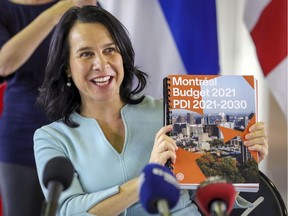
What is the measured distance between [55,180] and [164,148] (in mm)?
447

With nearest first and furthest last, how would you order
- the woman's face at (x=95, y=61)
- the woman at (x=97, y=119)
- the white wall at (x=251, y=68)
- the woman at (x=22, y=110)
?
1. the woman at (x=97, y=119)
2. the woman's face at (x=95, y=61)
3. the woman at (x=22, y=110)
4. the white wall at (x=251, y=68)

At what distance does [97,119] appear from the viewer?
63.0 inches

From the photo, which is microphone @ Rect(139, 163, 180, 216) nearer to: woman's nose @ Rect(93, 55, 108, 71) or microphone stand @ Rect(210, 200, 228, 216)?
microphone stand @ Rect(210, 200, 228, 216)

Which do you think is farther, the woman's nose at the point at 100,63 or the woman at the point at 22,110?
the woman at the point at 22,110

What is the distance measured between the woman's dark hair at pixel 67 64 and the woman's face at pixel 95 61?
20mm

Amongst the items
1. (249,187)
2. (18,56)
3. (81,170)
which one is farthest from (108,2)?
(249,187)

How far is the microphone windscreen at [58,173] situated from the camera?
958 mm

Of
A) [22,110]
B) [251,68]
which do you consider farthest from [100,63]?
[251,68]

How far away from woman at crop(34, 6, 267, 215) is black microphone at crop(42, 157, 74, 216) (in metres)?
0.42

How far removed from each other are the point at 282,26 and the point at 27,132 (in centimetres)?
116

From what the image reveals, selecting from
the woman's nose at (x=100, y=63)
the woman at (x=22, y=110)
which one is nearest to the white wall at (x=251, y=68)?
the woman at (x=22, y=110)

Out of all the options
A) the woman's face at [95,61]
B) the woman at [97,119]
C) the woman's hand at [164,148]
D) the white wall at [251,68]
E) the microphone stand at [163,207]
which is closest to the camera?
the microphone stand at [163,207]

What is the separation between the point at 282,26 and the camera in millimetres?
2336

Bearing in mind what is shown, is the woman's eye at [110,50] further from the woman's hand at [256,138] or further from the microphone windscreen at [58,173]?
the microphone windscreen at [58,173]
